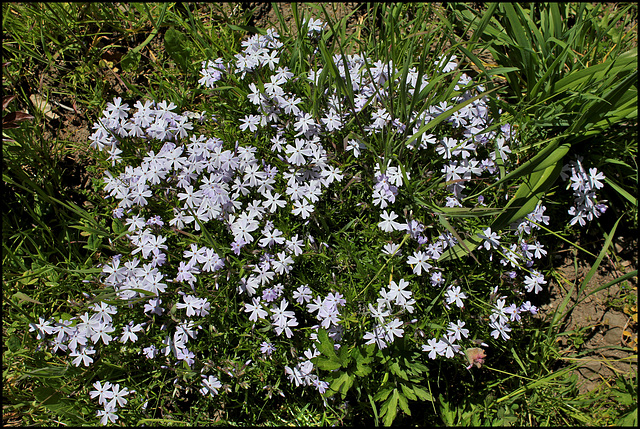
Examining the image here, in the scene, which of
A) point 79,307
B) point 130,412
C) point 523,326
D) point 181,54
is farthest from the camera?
point 181,54

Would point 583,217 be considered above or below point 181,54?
below

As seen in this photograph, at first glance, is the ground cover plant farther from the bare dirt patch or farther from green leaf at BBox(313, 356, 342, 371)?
the bare dirt patch

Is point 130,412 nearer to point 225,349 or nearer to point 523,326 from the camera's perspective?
point 225,349

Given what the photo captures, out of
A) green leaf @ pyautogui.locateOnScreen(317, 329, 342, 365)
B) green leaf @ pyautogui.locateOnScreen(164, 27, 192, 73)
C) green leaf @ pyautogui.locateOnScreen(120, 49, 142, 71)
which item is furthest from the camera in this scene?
green leaf @ pyautogui.locateOnScreen(120, 49, 142, 71)

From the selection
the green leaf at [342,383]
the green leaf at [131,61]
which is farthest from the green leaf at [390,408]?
the green leaf at [131,61]

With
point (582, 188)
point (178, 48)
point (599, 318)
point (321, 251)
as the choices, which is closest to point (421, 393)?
point (321, 251)

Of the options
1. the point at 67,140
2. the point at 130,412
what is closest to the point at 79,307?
the point at 130,412

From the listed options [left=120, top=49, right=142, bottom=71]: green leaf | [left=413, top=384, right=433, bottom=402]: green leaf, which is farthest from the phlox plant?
[left=120, top=49, right=142, bottom=71]: green leaf

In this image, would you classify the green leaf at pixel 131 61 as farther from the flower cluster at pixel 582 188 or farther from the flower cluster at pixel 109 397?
the flower cluster at pixel 582 188
